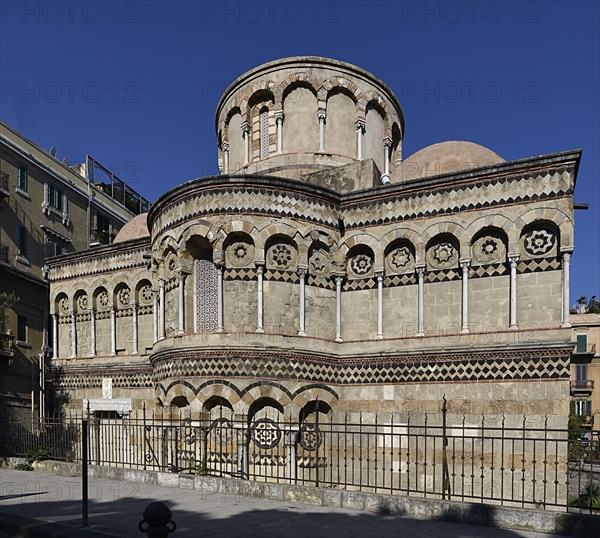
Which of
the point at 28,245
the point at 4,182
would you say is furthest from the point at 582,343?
the point at 4,182

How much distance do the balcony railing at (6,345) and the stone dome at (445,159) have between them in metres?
16.8

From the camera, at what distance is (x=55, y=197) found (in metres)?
27.4

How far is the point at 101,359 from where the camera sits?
21516 mm

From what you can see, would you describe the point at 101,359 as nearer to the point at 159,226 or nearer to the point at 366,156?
the point at 159,226

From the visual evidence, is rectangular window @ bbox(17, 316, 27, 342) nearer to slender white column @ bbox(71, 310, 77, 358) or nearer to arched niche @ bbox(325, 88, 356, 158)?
slender white column @ bbox(71, 310, 77, 358)

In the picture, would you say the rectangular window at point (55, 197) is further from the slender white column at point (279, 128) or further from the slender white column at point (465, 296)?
the slender white column at point (465, 296)

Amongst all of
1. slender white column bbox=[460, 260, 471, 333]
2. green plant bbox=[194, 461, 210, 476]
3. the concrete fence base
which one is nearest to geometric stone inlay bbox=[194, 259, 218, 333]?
green plant bbox=[194, 461, 210, 476]

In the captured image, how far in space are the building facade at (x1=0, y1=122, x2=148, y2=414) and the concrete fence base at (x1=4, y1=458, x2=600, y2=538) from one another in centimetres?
1297

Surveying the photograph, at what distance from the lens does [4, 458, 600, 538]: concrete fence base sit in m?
8.23

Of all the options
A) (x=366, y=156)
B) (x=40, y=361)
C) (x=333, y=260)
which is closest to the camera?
(x=333, y=260)

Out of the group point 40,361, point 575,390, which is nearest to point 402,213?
point 40,361

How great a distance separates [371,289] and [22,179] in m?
17.6

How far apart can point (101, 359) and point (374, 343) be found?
11.3 metres

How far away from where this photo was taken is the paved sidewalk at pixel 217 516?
8180 millimetres
